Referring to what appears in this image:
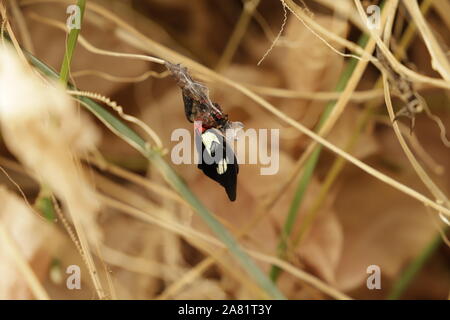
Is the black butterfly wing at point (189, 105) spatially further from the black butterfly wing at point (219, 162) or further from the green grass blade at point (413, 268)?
the green grass blade at point (413, 268)

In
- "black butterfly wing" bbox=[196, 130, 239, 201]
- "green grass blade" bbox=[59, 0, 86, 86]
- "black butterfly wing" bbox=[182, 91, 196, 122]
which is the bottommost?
"black butterfly wing" bbox=[196, 130, 239, 201]

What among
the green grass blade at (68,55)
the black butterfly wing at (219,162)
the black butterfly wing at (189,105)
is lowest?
the black butterfly wing at (219,162)

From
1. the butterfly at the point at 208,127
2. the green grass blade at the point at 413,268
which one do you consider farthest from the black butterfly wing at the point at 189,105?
the green grass blade at the point at 413,268

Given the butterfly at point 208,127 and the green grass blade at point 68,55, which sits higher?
the green grass blade at point 68,55

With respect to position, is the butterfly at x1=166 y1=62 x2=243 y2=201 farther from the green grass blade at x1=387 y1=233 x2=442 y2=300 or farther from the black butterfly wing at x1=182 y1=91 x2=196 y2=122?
the green grass blade at x1=387 y1=233 x2=442 y2=300

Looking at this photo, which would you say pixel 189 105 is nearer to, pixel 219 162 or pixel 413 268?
pixel 219 162

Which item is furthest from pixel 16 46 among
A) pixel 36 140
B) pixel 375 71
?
pixel 375 71

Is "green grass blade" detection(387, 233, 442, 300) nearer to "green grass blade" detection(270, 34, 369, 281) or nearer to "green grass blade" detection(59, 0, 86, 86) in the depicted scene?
"green grass blade" detection(270, 34, 369, 281)

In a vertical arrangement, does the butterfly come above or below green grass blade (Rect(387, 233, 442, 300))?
above

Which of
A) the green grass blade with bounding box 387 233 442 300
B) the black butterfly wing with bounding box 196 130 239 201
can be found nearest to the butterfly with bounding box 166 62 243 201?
the black butterfly wing with bounding box 196 130 239 201

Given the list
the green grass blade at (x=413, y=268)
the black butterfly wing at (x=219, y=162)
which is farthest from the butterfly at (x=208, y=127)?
the green grass blade at (x=413, y=268)
